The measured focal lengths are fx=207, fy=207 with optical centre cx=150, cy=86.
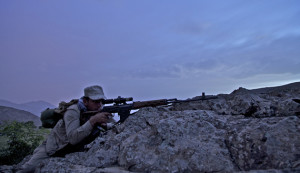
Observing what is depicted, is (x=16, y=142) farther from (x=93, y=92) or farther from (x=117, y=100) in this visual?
(x=117, y=100)

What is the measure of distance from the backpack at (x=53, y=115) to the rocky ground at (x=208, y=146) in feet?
5.94

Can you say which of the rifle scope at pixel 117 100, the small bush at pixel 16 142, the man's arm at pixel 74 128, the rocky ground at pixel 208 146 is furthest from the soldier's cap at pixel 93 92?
the small bush at pixel 16 142

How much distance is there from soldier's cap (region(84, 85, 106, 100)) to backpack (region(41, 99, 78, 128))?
0.76 meters

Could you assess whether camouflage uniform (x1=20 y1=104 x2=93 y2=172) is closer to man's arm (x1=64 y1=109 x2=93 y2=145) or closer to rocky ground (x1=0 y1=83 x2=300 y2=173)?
man's arm (x1=64 y1=109 x2=93 y2=145)

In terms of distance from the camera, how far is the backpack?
6.89 m

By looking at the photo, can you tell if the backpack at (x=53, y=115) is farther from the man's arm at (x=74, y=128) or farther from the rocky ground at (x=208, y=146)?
the rocky ground at (x=208, y=146)

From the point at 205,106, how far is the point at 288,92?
3.01 meters

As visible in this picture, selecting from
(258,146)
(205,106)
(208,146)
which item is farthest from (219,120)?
(205,106)

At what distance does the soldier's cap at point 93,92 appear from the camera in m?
7.03

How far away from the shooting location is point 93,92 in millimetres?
7074

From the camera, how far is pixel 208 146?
408 cm

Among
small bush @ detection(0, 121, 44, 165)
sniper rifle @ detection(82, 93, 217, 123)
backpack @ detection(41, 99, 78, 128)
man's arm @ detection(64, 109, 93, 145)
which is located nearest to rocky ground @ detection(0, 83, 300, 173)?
man's arm @ detection(64, 109, 93, 145)

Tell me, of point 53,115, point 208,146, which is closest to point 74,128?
point 53,115

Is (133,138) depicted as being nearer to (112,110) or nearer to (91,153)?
(91,153)
